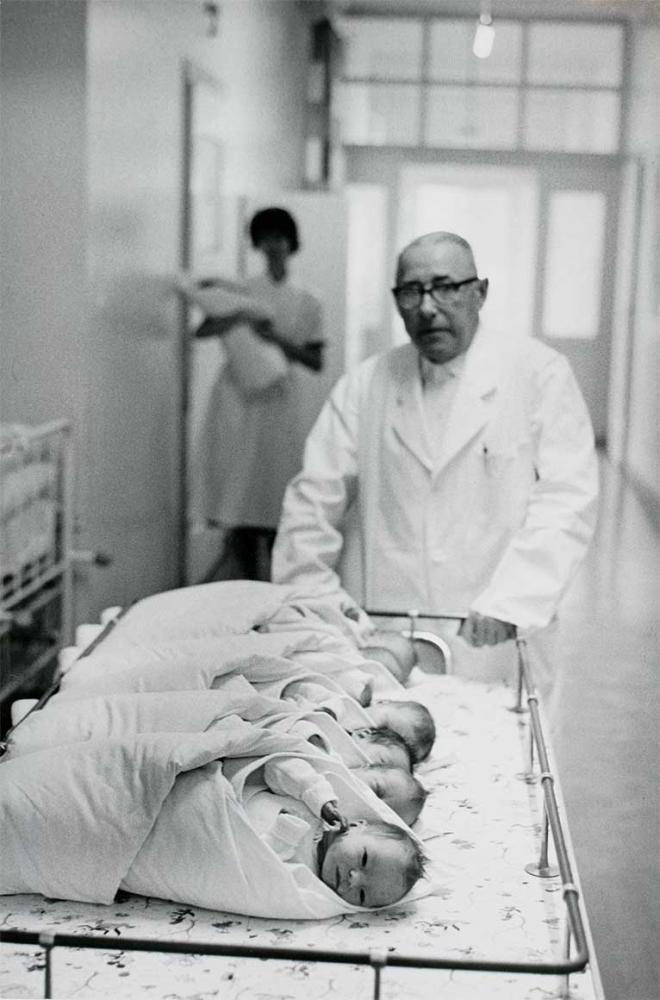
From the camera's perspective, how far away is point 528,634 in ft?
7.79

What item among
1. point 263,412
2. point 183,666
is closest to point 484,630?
point 183,666

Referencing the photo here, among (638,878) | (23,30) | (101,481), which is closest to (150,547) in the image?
(101,481)

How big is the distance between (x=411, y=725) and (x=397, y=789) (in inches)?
10.4

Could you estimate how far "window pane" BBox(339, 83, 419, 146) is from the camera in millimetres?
8938

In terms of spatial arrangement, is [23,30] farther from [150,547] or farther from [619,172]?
[619,172]

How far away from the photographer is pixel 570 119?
9094 millimetres

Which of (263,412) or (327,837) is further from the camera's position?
(263,412)

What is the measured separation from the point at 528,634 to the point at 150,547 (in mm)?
2351

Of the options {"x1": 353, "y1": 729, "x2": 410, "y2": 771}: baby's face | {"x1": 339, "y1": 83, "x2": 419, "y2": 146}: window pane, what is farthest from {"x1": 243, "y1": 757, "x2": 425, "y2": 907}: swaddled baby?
{"x1": 339, "y1": 83, "x2": 419, "y2": 146}: window pane

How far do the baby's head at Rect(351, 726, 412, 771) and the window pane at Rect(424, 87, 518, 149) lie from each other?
25.9ft

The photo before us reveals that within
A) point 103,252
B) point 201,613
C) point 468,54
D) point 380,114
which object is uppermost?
point 468,54

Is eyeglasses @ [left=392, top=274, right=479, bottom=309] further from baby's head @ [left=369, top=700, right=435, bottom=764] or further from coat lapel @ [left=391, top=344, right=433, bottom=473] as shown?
baby's head @ [left=369, top=700, right=435, bottom=764]

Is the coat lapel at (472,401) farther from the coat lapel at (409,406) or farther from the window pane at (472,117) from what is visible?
the window pane at (472,117)

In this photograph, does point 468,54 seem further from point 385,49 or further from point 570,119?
point 570,119
